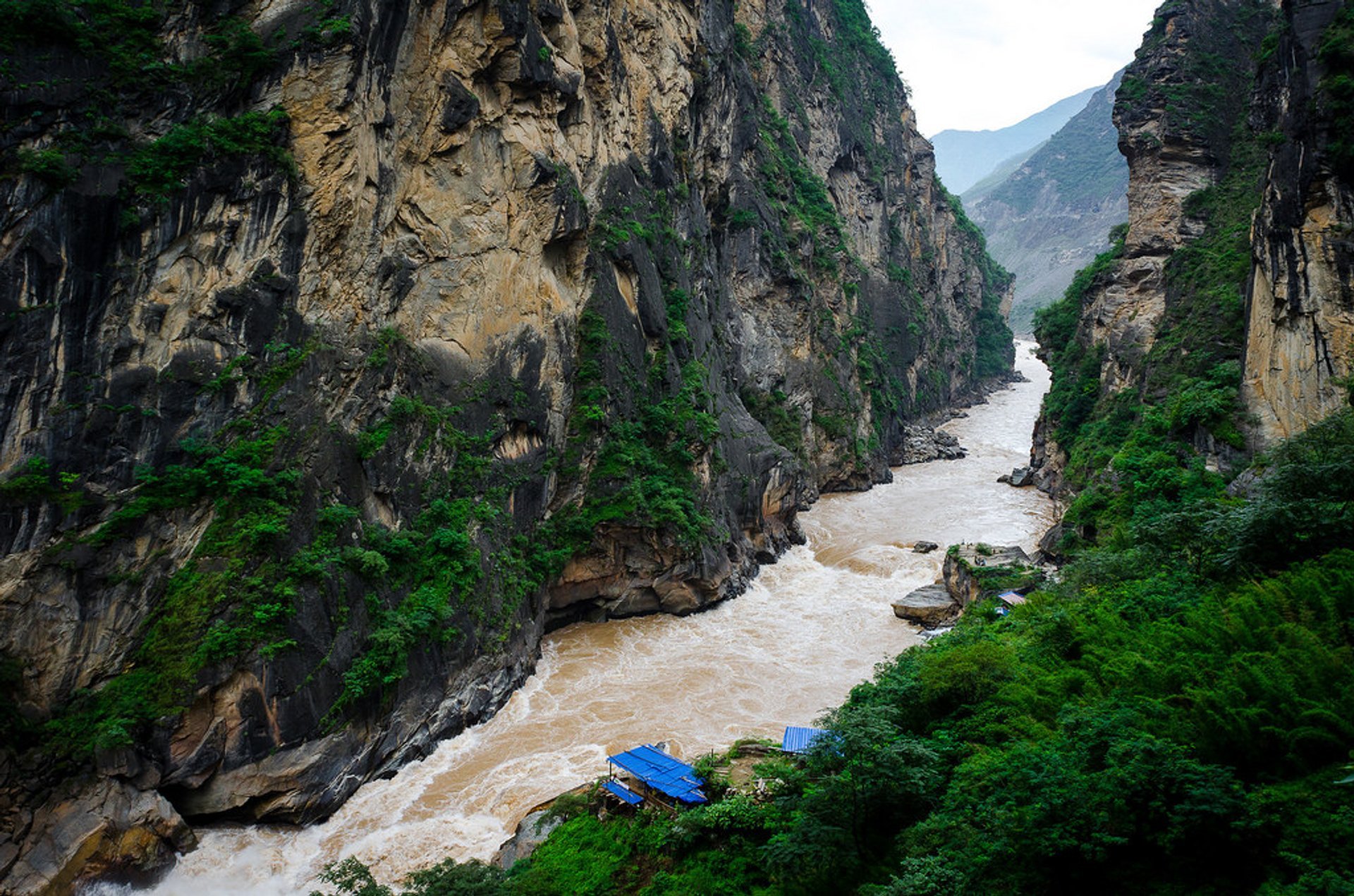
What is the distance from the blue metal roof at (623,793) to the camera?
10.4 m

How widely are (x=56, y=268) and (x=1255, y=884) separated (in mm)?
16869

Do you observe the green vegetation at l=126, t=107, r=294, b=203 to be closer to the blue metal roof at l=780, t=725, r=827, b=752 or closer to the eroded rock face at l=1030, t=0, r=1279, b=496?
the blue metal roof at l=780, t=725, r=827, b=752

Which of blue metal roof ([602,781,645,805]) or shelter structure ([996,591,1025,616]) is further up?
blue metal roof ([602,781,645,805])

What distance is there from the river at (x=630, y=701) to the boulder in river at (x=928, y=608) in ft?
1.40

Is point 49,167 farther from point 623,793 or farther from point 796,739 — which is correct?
point 796,739

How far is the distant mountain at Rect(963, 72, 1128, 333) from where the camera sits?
4483 inches

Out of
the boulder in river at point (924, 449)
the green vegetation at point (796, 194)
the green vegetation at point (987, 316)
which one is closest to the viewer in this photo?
the green vegetation at point (796, 194)

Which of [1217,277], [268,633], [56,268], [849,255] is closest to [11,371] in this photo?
[56,268]

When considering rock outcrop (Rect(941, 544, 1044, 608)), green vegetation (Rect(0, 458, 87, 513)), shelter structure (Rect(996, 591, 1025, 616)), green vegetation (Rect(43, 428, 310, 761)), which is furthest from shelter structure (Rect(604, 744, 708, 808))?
rock outcrop (Rect(941, 544, 1044, 608))

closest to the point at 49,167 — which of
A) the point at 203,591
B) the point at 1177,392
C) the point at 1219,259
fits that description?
the point at 203,591

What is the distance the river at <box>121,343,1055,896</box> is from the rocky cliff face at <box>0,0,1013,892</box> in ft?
2.06

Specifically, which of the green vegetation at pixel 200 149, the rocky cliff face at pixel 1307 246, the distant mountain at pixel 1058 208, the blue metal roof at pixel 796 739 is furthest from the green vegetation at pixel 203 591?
the distant mountain at pixel 1058 208

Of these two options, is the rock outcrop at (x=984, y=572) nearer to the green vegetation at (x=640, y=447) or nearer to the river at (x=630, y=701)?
the river at (x=630, y=701)

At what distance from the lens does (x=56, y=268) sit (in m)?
11.9
